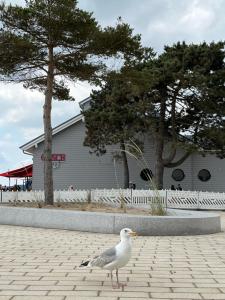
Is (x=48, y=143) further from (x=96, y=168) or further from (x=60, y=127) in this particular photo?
(x=96, y=168)

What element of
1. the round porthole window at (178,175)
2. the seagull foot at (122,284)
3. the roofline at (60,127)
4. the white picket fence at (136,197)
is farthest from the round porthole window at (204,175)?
the seagull foot at (122,284)

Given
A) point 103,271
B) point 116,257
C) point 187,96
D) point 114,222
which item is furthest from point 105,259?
point 187,96

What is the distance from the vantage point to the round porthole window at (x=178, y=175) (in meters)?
37.3

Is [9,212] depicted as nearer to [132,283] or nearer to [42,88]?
[42,88]

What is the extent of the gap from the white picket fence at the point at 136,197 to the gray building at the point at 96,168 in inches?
338

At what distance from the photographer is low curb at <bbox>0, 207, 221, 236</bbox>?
13.2 metres

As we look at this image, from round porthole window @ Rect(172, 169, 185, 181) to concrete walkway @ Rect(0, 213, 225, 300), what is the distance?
24.3 meters

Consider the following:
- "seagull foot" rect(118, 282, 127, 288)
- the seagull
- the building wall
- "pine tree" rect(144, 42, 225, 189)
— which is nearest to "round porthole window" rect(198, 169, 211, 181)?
the building wall

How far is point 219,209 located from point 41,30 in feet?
50.9

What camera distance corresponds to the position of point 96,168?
3831cm

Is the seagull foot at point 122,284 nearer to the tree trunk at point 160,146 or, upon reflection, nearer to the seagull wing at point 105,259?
the seagull wing at point 105,259

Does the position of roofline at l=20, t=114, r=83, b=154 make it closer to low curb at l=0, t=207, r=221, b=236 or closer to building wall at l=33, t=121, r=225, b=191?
building wall at l=33, t=121, r=225, b=191

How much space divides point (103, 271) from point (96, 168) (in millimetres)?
30416

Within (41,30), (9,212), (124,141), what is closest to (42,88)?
(41,30)
